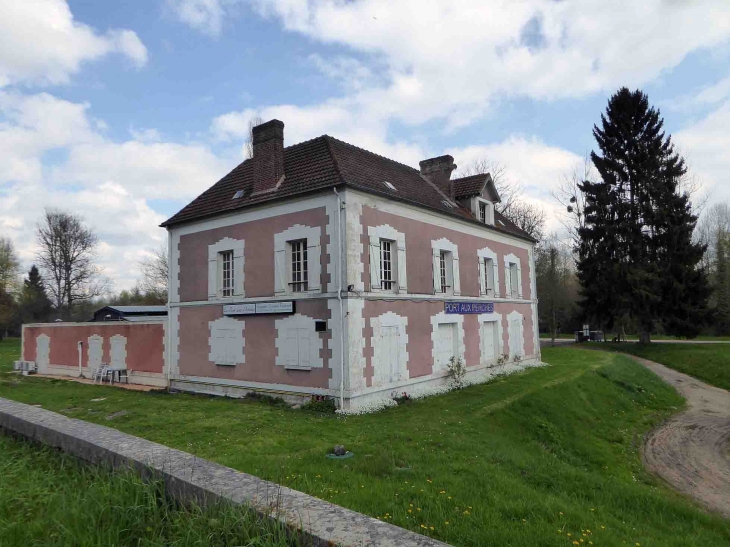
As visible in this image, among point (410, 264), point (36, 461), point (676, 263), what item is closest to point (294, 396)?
point (410, 264)

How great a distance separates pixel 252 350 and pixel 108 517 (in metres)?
12.1

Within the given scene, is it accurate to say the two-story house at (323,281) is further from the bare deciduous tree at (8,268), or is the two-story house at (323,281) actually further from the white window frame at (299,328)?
the bare deciduous tree at (8,268)

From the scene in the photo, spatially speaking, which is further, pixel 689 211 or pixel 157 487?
pixel 689 211

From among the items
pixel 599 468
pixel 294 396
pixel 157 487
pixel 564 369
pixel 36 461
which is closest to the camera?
pixel 157 487

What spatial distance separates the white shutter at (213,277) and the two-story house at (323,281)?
6cm

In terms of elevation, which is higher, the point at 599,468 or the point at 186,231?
the point at 186,231

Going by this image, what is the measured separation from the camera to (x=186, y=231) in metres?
18.0

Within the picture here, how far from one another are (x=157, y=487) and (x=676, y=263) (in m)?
35.9

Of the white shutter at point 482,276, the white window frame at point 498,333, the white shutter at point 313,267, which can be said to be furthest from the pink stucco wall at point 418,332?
the white shutter at point 313,267

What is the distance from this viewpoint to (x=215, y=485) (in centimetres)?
351

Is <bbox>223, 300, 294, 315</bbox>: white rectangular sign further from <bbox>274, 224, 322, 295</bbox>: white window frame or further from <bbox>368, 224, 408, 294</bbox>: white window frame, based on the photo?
<bbox>368, 224, 408, 294</bbox>: white window frame

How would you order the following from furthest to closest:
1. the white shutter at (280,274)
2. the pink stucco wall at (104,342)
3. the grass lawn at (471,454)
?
the pink stucco wall at (104,342) → the white shutter at (280,274) → the grass lawn at (471,454)

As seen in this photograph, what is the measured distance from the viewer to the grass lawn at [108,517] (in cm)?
311

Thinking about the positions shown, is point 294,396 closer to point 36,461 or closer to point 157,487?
point 36,461
